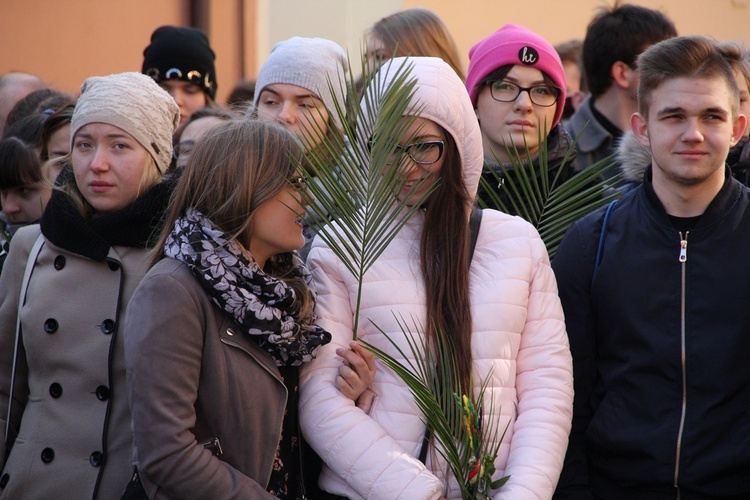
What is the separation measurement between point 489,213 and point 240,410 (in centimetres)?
104

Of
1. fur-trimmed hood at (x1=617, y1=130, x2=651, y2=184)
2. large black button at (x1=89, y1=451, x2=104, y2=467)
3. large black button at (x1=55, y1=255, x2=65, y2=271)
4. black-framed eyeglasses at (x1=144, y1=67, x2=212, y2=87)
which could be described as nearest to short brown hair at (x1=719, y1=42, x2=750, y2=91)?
fur-trimmed hood at (x1=617, y1=130, x2=651, y2=184)

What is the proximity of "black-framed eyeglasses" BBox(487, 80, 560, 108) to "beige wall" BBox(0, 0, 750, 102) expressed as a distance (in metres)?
1.22

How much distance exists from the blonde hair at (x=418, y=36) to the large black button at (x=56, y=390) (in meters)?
2.30

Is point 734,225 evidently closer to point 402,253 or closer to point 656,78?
point 656,78

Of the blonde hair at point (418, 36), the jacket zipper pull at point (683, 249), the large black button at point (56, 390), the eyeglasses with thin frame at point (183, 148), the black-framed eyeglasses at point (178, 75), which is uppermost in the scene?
the blonde hair at point (418, 36)

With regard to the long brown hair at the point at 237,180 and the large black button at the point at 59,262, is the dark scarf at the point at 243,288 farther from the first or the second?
the large black button at the point at 59,262

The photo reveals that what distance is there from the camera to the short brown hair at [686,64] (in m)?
3.57

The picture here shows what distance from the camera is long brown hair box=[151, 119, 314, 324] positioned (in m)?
3.17

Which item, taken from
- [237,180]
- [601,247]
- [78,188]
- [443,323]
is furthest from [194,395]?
[601,247]

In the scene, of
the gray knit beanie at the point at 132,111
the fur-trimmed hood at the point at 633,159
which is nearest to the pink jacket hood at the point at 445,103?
the gray knit beanie at the point at 132,111

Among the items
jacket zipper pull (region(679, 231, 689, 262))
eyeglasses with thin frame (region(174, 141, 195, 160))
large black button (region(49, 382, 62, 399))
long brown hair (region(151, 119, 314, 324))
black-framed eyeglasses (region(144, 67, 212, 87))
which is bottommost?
large black button (region(49, 382, 62, 399))

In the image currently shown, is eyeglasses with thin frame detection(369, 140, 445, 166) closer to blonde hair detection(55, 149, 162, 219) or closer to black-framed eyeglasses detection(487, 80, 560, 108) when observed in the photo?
blonde hair detection(55, 149, 162, 219)

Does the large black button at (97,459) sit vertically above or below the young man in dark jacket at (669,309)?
below

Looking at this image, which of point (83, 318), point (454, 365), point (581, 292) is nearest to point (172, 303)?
point (83, 318)
